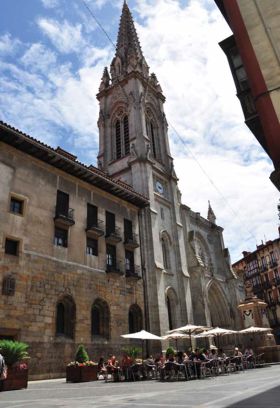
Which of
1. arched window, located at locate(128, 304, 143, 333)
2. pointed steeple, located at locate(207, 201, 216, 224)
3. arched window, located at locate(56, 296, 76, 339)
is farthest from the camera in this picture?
pointed steeple, located at locate(207, 201, 216, 224)

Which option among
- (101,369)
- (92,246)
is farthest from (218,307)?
(101,369)

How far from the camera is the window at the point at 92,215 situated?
2327 cm

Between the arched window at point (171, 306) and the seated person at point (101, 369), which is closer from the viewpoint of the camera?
the seated person at point (101, 369)

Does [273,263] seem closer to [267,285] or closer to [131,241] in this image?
[267,285]

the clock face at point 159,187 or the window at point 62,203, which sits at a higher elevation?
the clock face at point 159,187

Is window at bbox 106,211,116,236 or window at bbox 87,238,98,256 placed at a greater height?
window at bbox 106,211,116,236

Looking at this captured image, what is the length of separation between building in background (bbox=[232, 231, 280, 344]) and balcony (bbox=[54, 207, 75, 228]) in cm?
3710

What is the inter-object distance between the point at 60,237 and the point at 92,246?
2749 mm

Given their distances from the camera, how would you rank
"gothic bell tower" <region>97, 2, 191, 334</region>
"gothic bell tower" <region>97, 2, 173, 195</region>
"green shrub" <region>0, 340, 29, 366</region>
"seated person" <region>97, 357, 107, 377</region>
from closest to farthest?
"green shrub" <region>0, 340, 29, 366</region>
"seated person" <region>97, 357, 107, 377</region>
"gothic bell tower" <region>97, 2, 191, 334</region>
"gothic bell tower" <region>97, 2, 173, 195</region>

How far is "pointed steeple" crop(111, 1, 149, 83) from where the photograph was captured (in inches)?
1529

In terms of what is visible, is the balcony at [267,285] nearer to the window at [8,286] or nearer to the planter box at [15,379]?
the window at [8,286]

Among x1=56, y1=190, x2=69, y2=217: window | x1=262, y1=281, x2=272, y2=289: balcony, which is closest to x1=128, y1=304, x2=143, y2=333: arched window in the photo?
x1=56, y1=190, x2=69, y2=217: window

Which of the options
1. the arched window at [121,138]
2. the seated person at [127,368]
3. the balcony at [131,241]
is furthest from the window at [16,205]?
the arched window at [121,138]

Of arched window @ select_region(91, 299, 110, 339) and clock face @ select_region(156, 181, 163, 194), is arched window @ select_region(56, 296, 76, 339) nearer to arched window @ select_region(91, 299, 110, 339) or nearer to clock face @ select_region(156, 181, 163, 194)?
arched window @ select_region(91, 299, 110, 339)
